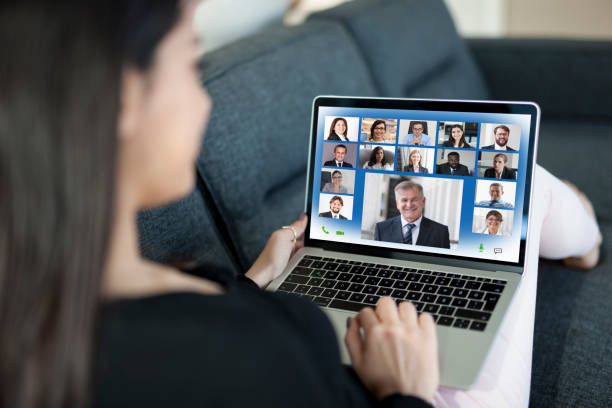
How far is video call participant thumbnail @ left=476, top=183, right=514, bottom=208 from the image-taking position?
3.07 ft

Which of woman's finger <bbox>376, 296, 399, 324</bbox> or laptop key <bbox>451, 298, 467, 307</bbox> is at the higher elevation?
woman's finger <bbox>376, 296, 399, 324</bbox>

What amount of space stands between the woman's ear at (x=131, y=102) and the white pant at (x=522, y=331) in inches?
20.8

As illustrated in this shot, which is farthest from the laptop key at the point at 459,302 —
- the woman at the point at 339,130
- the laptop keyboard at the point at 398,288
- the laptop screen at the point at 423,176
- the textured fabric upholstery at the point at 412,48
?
the textured fabric upholstery at the point at 412,48

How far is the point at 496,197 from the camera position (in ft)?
3.08

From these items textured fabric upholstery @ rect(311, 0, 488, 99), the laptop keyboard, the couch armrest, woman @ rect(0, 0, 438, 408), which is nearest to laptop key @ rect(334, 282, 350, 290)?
the laptop keyboard

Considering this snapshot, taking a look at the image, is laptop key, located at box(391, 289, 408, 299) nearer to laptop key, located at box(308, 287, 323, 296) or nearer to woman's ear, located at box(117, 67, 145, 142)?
laptop key, located at box(308, 287, 323, 296)

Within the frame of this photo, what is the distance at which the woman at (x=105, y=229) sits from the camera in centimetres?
42

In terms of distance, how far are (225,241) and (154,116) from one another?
0.70 m

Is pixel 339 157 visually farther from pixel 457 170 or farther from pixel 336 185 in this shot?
pixel 457 170

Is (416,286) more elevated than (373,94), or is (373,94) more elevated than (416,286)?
(373,94)

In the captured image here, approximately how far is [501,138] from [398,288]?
284mm

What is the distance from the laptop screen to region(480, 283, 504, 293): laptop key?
6 centimetres

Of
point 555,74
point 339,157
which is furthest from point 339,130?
point 555,74

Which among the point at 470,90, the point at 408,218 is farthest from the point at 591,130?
the point at 408,218
